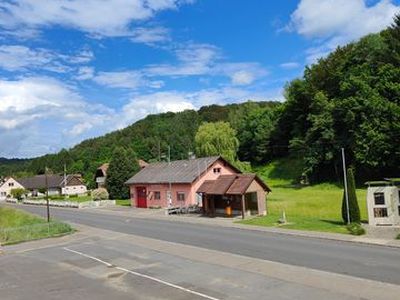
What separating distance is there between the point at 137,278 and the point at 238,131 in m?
99.4


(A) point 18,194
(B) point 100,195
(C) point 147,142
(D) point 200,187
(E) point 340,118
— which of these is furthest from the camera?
(C) point 147,142

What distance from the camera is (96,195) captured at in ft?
259

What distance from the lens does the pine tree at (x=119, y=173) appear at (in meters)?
79.5

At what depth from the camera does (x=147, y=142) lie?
516 ft

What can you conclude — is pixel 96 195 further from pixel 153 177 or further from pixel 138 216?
pixel 138 216

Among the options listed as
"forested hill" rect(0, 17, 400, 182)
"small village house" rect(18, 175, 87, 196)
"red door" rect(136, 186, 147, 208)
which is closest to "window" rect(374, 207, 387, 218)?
"forested hill" rect(0, 17, 400, 182)

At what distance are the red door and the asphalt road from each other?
2050 centimetres

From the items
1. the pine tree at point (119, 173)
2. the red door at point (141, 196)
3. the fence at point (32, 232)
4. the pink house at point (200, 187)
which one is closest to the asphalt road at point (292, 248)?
the fence at point (32, 232)

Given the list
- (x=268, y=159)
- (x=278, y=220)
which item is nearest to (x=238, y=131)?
(x=268, y=159)

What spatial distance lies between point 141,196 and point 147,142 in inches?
3748

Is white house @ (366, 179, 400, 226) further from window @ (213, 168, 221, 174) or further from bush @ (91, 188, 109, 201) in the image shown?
bush @ (91, 188, 109, 201)

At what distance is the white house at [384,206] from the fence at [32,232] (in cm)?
2317

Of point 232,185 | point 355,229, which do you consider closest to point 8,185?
point 232,185

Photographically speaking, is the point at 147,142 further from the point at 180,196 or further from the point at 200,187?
the point at 200,187
